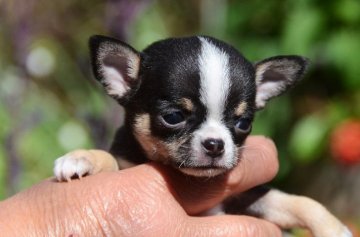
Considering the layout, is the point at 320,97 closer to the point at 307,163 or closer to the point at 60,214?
the point at 307,163

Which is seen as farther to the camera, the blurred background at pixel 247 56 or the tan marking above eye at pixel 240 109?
the blurred background at pixel 247 56

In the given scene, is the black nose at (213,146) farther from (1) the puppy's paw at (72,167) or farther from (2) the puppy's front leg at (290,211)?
(2) the puppy's front leg at (290,211)

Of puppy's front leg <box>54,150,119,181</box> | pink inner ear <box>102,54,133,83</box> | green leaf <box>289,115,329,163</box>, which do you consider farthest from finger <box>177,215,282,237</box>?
green leaf <box>289,115,329,163</box>

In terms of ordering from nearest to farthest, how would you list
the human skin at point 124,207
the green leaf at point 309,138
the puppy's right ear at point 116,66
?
the human skin at point 124,207 → the puppy's right ear at point 116,66 → the green leaf at point 309,138

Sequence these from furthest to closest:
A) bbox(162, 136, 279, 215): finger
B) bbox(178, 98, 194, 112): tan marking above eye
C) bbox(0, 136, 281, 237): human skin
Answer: bbox(162, 136, 279, 215): finger → bbox(178, 98, 194, 112): tan marking above eye → bbox(0, 136, 281, 237): human skin

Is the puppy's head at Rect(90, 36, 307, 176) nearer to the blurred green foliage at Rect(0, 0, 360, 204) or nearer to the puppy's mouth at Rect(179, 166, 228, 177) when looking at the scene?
the puppy's mouth at Rect(179, 166, 228, 177)

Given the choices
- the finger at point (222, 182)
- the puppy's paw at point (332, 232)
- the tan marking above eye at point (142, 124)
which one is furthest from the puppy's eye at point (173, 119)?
the puppy's paw at point (332, 232)

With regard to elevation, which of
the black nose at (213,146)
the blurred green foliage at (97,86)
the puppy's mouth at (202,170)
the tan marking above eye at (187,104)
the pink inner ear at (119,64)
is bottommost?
the blurred green foliage at (97,86)
